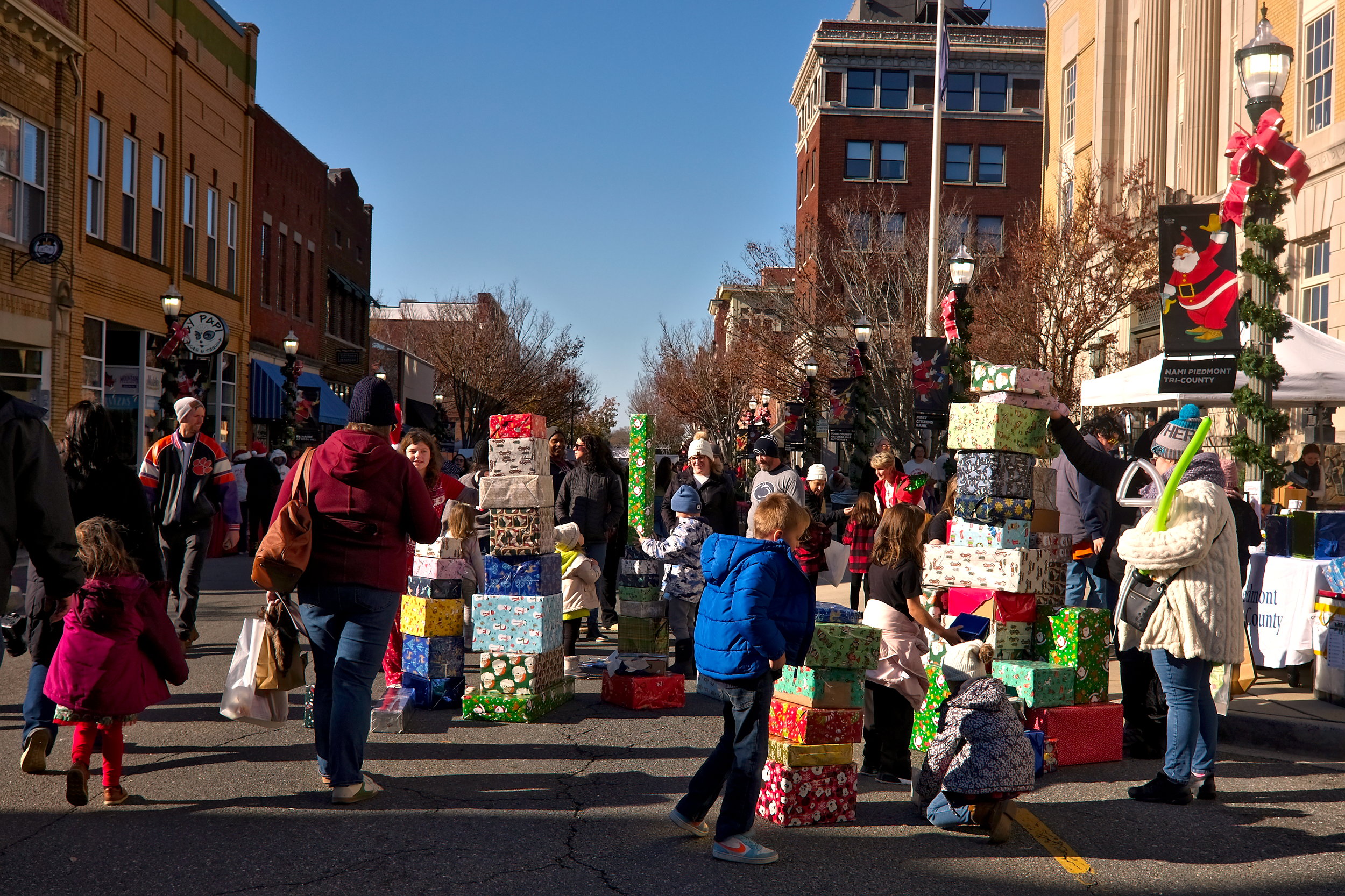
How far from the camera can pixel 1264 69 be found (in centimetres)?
928

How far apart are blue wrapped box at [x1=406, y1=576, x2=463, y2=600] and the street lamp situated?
714 centimetres

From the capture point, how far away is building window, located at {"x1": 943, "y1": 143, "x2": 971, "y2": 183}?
55.7 meters

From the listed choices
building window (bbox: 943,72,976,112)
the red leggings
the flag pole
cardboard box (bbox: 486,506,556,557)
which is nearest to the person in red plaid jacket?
cardboard box (bbox: 486,506,556,557)

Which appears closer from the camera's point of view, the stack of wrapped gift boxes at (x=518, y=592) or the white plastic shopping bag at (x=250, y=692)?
the white plastic shopping bag at (x=250, y=692)

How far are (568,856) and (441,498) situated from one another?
14.1 feet

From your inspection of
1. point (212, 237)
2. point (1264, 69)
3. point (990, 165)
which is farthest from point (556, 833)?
point (990, 165)

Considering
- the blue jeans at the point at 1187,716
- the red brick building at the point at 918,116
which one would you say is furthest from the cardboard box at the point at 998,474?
the red brick building at the point at 918,116

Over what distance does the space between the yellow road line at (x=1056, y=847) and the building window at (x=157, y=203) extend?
22.8 metres

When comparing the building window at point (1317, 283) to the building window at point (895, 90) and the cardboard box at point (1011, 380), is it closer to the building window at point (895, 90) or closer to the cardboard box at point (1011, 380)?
the cardboard box at point (1011, 380)

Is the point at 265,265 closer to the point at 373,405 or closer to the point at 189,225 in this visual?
the point at 189,225

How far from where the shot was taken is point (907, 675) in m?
6.72

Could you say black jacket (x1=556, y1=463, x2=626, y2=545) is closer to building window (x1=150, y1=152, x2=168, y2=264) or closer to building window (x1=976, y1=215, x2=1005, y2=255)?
building window (x1=150, y1=152, x2=168, y2=264)

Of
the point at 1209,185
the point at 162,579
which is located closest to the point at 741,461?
the point at 1209,185

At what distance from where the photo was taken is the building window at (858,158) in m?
55.3
